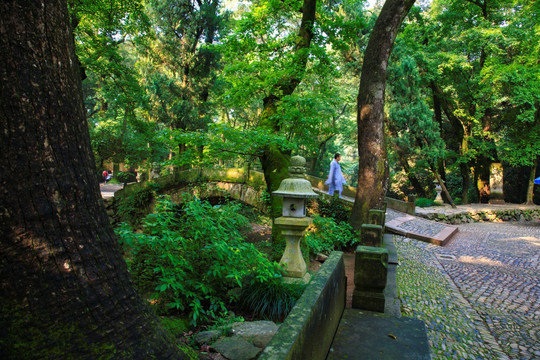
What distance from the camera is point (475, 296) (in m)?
5.57

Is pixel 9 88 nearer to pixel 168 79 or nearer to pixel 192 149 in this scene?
pixel 192 149

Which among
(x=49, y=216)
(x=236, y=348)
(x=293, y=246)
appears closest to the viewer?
(x=49, y=216)

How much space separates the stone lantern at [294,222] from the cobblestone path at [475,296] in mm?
1576

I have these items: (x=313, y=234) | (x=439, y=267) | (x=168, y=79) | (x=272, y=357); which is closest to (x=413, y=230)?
(x=439, y=267)

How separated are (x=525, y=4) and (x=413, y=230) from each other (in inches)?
539

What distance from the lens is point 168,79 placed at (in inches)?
646

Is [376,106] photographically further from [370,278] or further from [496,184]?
[496,184]

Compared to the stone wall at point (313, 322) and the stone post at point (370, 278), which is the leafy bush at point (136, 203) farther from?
the stone wall at point (313, 322)

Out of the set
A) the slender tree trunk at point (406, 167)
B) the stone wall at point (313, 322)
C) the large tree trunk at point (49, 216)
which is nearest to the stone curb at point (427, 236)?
the slender tree trunk at point (406, 167)

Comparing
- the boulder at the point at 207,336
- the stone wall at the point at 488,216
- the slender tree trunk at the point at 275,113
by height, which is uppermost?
the slender tree trunk at the point at 275,113

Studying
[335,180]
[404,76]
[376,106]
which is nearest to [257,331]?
[376,106]

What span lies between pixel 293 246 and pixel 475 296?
322cm

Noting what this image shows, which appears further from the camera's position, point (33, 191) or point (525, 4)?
point (525, 4)

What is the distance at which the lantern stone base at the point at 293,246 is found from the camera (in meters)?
4.97
